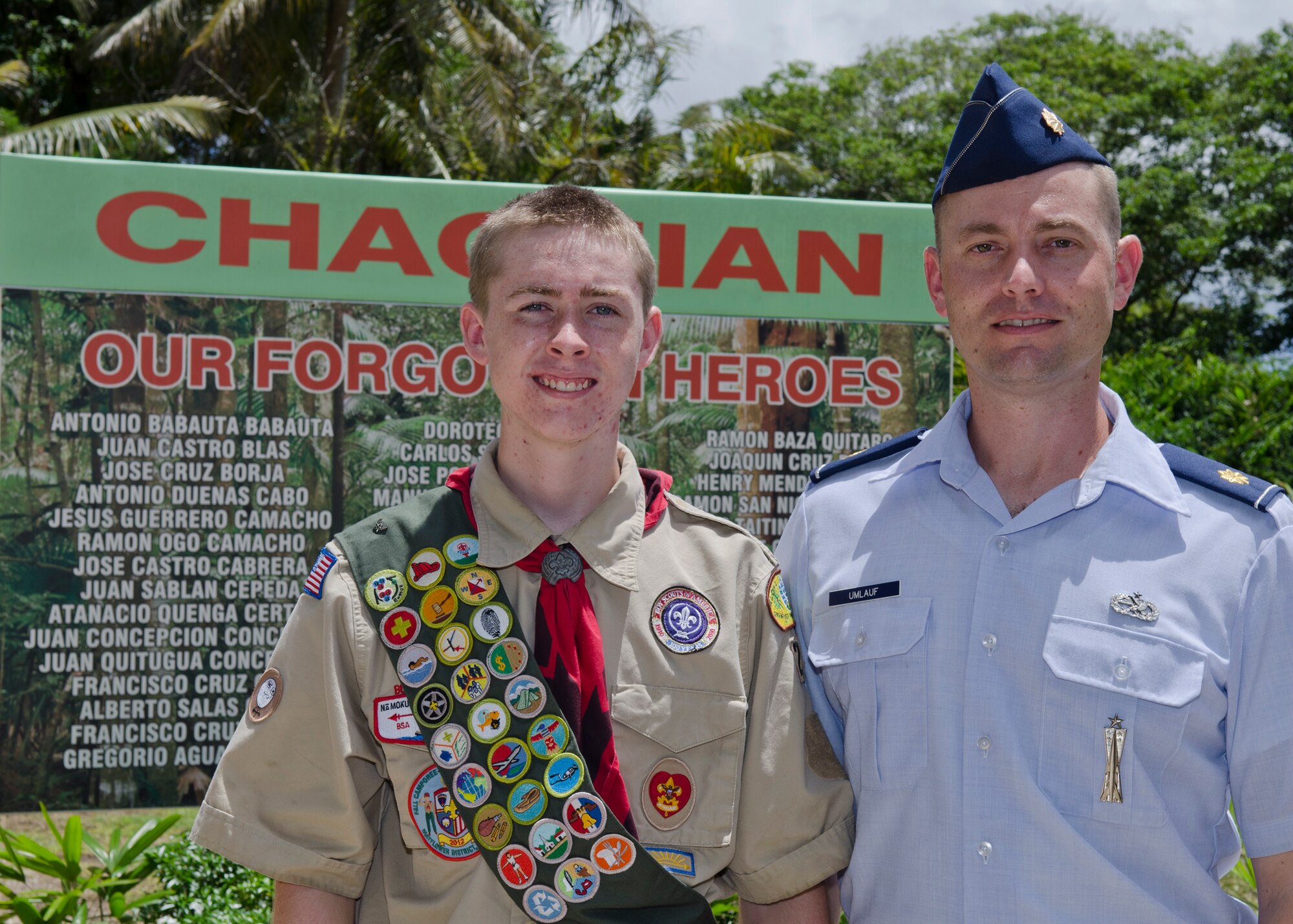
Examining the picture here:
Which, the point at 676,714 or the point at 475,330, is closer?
the point at 676,714

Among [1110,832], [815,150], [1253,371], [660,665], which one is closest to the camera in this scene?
[1110,832]

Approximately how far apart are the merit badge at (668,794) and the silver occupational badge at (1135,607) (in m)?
0.80

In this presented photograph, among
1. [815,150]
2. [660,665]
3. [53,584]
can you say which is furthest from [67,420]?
[815,150]

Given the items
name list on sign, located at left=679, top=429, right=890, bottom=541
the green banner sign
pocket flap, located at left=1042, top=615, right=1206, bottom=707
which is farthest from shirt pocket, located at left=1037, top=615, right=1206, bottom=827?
the green banner sign

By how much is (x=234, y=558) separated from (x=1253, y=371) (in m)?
8.65

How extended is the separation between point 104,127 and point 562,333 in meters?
13.8

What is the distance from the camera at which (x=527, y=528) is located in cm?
212

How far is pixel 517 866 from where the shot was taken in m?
1.96

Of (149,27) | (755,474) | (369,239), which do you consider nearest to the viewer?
(369,239)

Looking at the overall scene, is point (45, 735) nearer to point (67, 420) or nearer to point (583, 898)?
point (67, 420)

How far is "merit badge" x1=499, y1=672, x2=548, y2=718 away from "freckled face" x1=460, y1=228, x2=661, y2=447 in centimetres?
44

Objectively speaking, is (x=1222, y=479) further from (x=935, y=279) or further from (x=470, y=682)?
(x=470, y=682)

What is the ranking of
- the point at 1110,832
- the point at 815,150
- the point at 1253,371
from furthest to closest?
1. the point at 815,150
2. the point at 1253,371
3. the point at 1110,832

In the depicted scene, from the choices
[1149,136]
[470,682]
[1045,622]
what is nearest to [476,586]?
[470,682]
